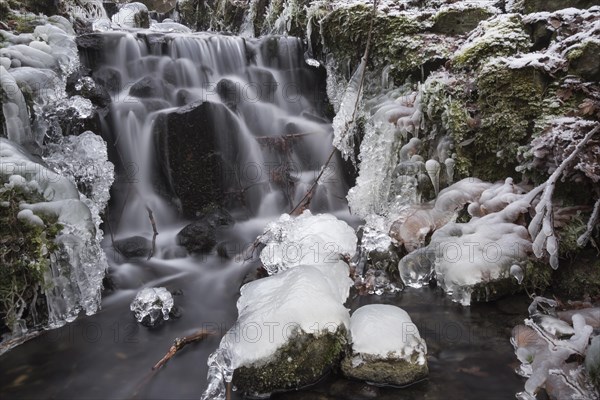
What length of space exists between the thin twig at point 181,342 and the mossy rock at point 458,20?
4970mm

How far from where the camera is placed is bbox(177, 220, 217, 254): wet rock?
16.9 ft

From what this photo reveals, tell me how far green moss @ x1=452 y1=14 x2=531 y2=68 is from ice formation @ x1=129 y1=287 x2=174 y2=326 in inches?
165

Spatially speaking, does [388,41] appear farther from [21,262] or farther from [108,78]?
[21,262]

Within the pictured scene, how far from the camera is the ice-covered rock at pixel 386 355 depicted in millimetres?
2705

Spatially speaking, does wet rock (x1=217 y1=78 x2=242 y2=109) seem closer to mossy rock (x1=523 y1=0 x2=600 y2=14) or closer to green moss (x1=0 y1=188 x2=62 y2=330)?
green moss (x1=0 y1=188 x2=62 y2=330)

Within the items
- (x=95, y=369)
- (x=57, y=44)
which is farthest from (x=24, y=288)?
(x=57, y=44)

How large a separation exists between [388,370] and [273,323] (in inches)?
33.2

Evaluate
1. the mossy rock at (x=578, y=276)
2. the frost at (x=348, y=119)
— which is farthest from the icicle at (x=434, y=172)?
the frost at (x=348, y=119)

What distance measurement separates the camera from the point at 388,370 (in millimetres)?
2701

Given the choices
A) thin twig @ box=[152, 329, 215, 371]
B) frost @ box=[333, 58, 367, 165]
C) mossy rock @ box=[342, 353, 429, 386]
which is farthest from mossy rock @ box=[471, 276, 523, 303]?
frost @ box=[333, 58, 367, 165]

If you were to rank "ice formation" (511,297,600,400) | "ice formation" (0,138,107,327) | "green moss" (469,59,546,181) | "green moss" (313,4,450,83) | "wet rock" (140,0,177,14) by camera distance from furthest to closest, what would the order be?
"wet rock" (140,0,177,14) → "green moss" (313,4,450,83) → "green moss" (469,59,546,181) → "ice formation" (0,138,107,327) → "ice formation" (511,297,600,400)

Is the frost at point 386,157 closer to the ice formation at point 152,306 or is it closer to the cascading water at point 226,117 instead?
the cascading water at point 226,117

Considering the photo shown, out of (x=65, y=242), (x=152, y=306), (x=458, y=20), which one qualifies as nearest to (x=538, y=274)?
(x=152, y=306)

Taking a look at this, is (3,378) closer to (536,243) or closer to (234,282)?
(234,282)
